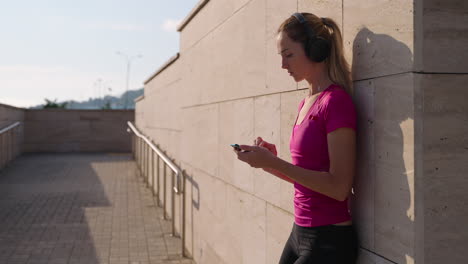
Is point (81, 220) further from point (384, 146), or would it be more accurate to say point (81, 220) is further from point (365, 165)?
point (384, 146)

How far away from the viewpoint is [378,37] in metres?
2.23

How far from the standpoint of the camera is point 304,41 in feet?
7.88

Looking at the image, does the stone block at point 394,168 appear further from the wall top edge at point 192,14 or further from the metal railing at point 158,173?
the metal railing at point 158,173

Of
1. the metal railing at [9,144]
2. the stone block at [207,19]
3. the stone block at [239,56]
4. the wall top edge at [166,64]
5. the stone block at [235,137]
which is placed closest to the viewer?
the stone block at [239,56]

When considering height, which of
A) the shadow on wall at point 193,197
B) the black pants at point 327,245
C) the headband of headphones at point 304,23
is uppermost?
the headband of headphones at point 304,23

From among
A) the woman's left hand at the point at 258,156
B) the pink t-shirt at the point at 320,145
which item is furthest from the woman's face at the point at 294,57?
the woman's left hand at the point at 258,156

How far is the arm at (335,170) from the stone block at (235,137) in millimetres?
2045

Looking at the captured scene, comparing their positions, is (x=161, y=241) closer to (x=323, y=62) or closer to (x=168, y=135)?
(x=168, y=135)

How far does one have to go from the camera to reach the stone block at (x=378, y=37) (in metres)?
2.02

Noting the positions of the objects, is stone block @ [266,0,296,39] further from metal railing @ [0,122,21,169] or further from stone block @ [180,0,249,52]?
metal railing @ [0,122,21,169]

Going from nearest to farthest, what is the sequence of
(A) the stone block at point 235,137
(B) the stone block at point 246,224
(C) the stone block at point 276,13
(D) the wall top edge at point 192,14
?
1. (C) the stone block at point 276,13
2. (B) the stone block at point 246,224
3. (A) the stone block at point 235,137
4. (D) the wall top edge at point 192,14

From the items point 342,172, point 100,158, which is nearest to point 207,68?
point 342,172

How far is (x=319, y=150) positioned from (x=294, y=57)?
18.5 inches

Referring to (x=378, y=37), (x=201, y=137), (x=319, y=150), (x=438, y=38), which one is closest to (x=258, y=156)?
(x=319, y=150)
